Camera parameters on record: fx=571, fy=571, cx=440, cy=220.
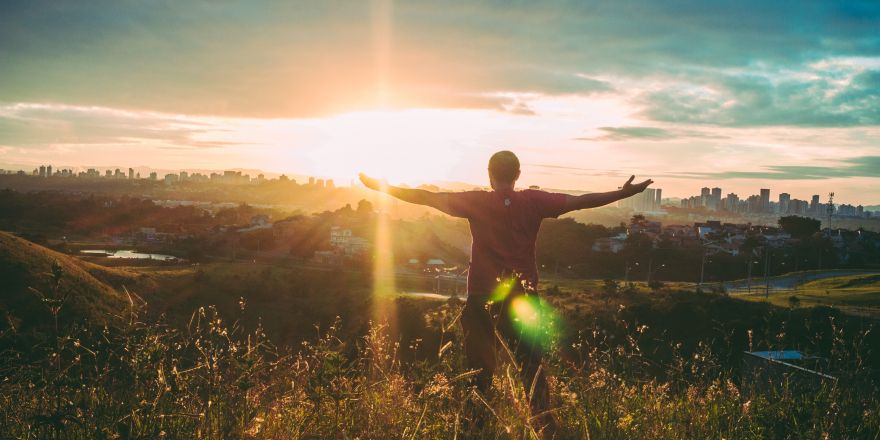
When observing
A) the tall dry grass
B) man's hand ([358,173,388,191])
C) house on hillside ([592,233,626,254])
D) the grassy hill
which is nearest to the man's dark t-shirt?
the tall dry grass

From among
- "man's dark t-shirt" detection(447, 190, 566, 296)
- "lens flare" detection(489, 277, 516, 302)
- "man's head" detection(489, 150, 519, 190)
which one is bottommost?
"lens flare" detection(489, 277, 516, 302)

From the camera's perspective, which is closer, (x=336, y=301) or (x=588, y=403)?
(x=588, y=403)

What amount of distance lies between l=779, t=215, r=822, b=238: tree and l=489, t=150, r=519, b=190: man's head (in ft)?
348

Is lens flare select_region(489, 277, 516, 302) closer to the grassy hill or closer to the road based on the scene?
the grassy hill

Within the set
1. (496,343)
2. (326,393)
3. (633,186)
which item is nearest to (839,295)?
(633,186)

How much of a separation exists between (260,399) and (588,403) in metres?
2.04

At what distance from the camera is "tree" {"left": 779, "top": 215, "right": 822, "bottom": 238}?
309ft

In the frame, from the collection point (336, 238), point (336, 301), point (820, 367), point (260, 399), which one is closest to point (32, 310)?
point (336, 301)

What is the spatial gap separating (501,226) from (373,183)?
115 cm

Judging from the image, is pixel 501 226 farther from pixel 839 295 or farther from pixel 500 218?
pixel 839 295

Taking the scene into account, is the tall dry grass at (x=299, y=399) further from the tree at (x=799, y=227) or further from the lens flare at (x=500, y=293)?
the tree at (x=799, y=227)

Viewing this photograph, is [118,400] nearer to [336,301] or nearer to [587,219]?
[336,301]

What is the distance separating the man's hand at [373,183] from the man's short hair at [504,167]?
2.99 ft

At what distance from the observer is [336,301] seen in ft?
181
